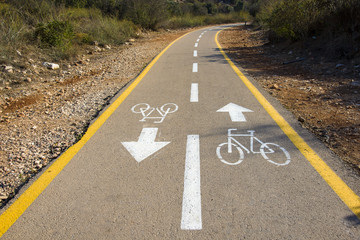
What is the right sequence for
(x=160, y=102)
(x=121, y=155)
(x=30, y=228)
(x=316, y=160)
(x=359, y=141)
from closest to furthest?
(x=30, y=228), (x=316, y=160), (x=121, y=155), (x=359, y=141), (x=160, y=102)

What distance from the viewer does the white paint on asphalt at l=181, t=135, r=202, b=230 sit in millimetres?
2660

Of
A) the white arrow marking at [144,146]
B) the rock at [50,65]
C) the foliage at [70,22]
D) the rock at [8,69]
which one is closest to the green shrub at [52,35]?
the foliage at [70,22]

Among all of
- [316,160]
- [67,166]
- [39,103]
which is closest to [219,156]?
[316,160]

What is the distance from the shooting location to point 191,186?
10.6 feet

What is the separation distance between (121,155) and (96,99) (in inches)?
130

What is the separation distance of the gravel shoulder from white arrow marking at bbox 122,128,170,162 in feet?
3.40

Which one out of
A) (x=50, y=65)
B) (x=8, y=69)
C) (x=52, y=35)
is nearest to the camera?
(x=8, y=69)

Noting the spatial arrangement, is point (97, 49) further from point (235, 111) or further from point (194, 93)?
point (235, 111)

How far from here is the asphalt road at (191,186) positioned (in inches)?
102

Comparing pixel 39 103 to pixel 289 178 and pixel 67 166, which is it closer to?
pixel 67 166

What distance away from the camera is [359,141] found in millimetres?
4258

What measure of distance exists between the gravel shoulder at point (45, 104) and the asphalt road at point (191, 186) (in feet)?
1.19

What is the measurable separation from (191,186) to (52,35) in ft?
35.1

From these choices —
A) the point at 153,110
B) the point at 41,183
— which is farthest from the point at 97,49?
the point at 41,183
